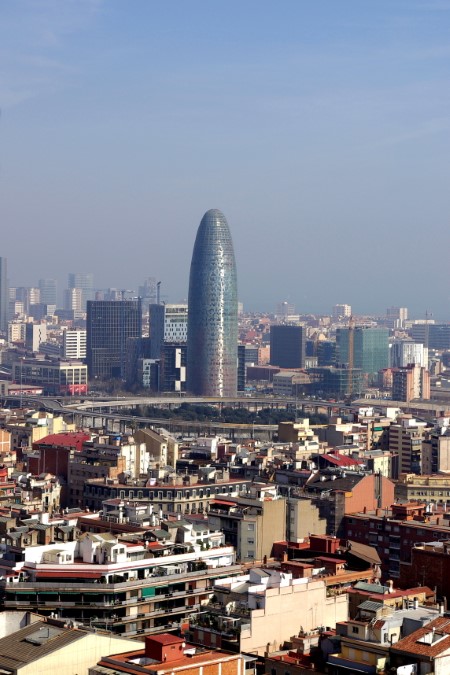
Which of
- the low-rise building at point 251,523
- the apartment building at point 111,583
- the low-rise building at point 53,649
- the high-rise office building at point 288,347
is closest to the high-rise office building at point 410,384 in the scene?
the high-rise office building at point 288,347

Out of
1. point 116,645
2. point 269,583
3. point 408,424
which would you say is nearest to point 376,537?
point 269,583

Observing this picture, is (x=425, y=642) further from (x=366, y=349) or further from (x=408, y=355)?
(x=408, y=355)

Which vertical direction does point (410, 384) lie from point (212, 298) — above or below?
below

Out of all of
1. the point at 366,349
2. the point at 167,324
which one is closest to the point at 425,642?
the point at 167,324

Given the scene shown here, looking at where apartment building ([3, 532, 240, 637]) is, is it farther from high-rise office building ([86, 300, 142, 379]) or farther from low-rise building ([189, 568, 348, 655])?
high-rise office building ([86, 300, 142, 379])

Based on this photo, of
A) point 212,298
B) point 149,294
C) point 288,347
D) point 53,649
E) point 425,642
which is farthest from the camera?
point 149,294

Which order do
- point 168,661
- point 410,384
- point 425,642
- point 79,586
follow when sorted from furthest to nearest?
point 410,384
point 79,586
point 425,642
point 168,661
